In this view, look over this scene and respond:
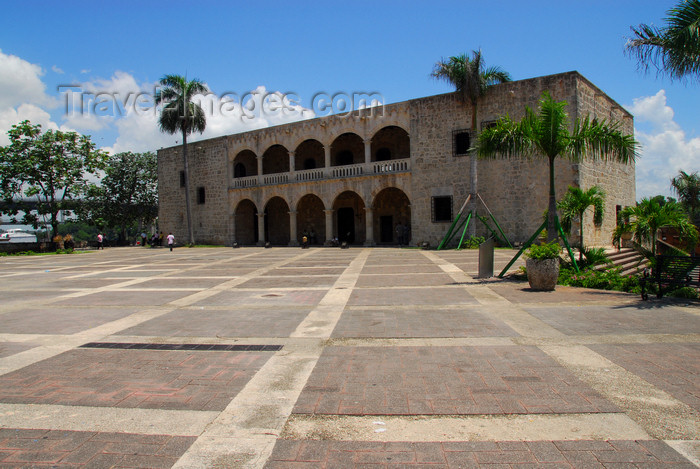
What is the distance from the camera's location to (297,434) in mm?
3334

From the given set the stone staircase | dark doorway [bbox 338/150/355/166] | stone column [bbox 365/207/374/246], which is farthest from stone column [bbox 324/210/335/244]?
the stone staircase

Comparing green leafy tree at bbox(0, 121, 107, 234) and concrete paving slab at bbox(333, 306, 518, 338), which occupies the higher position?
green leafy tree at bbox(0, 121, 107, 234)

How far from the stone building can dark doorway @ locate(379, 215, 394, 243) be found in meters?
0.07

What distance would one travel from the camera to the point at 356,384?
14.1ft

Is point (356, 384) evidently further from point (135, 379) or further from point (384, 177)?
point (384, 177)

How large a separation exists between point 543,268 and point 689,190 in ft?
100

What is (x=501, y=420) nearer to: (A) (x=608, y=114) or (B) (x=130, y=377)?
(B) (x=130, y=377)

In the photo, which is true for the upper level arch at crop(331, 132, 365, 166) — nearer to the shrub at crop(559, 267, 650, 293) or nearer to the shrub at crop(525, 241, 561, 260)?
the shrub at crop(559, 267, 650, 293)

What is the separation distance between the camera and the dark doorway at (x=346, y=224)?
3189cm

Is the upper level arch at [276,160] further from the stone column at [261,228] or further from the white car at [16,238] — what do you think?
the white car at [16,238]

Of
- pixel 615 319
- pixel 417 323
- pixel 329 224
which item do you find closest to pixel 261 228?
pixel 329 224

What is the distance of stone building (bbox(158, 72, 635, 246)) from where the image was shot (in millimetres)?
22078

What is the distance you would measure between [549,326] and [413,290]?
3840mm

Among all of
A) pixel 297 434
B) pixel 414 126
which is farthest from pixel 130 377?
pixel 414 126
